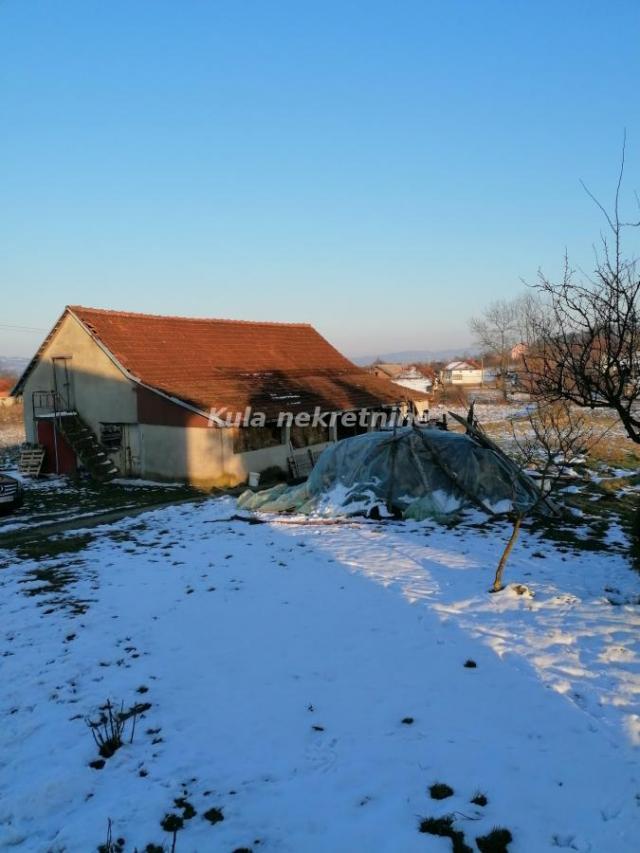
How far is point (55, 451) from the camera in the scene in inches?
943

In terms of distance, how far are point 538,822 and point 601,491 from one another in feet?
49.1

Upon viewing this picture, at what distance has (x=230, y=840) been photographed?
416cm

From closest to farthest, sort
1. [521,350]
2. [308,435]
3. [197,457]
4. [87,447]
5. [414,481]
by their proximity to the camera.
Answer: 1. [521,350]
2. [414,481]
3. [197,457]
4. [87,447]
5. [308,435]

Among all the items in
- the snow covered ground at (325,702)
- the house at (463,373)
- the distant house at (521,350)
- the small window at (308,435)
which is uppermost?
the house at (463,373)

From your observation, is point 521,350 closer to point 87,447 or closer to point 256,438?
point 256,438

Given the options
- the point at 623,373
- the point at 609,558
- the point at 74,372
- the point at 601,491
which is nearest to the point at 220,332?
the point at 74,372

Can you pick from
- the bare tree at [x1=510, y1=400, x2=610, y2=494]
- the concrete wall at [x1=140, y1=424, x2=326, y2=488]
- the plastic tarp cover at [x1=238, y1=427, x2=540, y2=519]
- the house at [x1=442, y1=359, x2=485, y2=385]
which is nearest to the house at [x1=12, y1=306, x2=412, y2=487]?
the concrete wall at [x1=140, y1=424, x2=326, y2=488]

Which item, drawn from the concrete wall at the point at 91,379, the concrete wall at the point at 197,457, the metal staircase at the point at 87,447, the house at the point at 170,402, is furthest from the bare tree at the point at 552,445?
the metal staircase at the point at 87,447

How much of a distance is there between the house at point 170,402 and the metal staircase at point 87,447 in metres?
0.04

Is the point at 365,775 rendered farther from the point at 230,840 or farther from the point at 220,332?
the point at 220,332

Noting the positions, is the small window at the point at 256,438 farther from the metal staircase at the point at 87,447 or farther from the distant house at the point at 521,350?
the distant house at the point at 521,350

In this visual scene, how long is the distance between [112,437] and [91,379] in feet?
8.76

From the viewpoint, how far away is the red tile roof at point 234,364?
22422 millimetres

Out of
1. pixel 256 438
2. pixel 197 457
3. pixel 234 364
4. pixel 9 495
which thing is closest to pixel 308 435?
pixel 256 438
